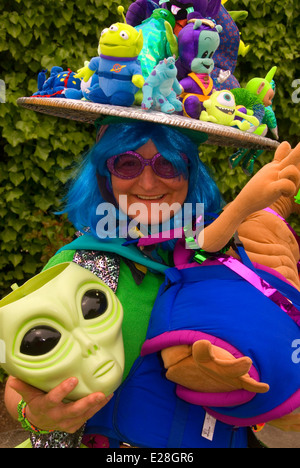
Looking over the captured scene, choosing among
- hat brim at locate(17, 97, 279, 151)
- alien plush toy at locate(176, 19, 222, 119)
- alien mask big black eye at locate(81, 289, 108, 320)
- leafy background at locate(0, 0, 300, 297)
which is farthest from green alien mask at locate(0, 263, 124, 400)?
leafy background at locate(0, 0, 300, 297)

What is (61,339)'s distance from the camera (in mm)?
1185

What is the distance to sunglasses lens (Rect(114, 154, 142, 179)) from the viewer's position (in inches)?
63.3

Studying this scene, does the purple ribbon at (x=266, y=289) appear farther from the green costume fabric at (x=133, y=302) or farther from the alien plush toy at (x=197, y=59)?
the alien plush toy at (x=197, y=59)

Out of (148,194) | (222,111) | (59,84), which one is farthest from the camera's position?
(59,84)

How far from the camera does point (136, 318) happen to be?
5.03 feet

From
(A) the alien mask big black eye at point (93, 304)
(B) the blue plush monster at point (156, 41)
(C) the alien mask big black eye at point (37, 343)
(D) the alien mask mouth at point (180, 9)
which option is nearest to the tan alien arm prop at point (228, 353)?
(A) the alien mask big black eye at point (93, 304)

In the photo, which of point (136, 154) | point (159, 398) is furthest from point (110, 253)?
point (159, 398)

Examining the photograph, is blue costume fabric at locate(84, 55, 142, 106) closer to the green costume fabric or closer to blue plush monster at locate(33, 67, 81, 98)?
blue plush monster at locate(33, 67, 81, 98)

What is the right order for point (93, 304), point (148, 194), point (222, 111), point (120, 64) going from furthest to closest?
point (148, 194)
point (222, 111)
point (120, 64)
point (93, 304)

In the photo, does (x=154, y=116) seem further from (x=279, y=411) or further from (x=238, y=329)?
(x=279, y=411)

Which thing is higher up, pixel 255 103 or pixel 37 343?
pixel 255 103

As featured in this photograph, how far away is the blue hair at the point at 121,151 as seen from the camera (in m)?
1.60

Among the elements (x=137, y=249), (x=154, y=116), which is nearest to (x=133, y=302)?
(x=137, y=249)

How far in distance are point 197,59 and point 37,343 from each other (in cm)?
106
